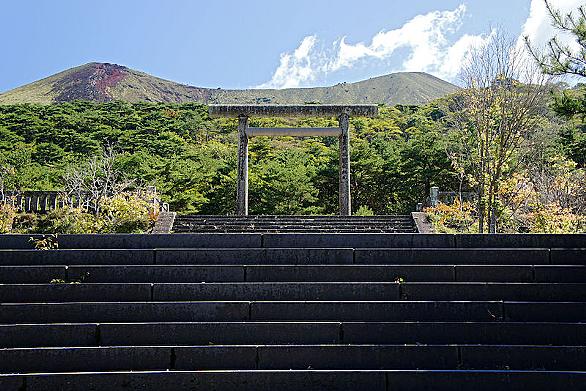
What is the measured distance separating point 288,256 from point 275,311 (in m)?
0.95

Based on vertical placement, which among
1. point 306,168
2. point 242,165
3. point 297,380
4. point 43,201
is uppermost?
point 306,168

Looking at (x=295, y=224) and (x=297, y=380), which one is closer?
(x=297, y=380)

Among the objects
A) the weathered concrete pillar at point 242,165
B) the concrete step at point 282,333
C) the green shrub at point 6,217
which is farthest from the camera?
the weathered concrete pillar at point 242,165

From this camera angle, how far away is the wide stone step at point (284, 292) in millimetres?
5656

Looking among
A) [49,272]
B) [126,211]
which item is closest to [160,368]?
[49,272]

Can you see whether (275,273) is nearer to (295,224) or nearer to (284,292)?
(284,292)

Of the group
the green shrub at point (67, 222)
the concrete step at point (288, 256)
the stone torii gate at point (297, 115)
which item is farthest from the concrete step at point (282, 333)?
the stone torii gate at point (297, 115)

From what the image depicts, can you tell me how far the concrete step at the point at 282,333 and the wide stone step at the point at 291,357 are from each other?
21 cm

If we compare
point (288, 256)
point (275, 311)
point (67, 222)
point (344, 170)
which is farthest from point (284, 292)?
point (344, 170)

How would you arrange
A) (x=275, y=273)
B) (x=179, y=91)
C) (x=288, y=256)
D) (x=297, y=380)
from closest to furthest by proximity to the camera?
(x=297, y=380) < (x=275, y=273) < (x=288, y=256) < (x=179, y=91)

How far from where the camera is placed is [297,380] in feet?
15.4

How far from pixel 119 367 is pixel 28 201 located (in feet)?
31.2

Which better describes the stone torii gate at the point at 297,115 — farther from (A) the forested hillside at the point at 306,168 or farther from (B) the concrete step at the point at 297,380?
(B) the concrete step at the point at 297,380

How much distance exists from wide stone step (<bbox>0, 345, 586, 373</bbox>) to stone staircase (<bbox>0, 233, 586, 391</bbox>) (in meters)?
0.01
